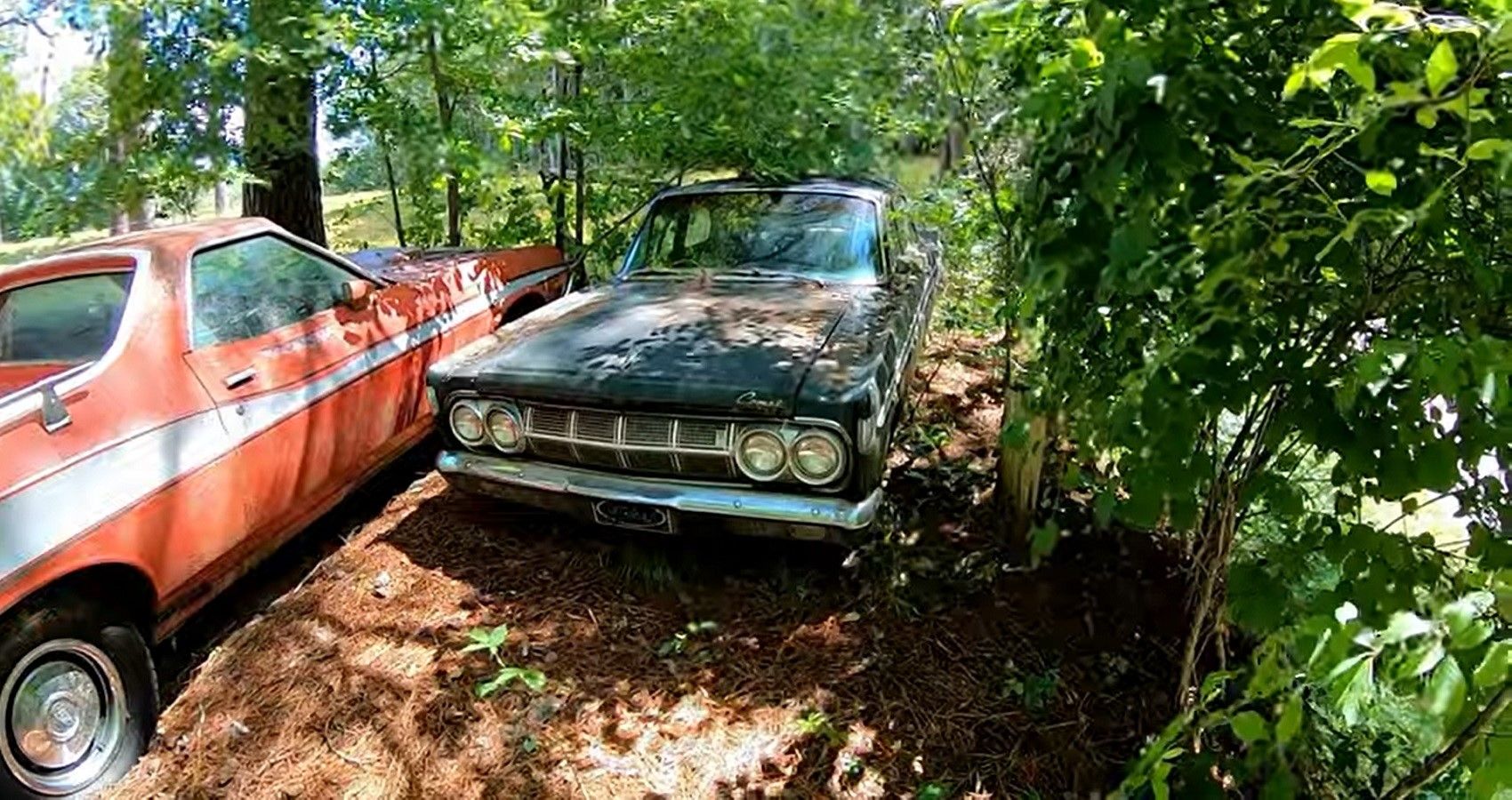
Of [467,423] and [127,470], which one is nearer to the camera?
[127,470]

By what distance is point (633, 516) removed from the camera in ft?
11.8

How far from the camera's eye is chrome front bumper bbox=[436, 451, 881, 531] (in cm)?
336

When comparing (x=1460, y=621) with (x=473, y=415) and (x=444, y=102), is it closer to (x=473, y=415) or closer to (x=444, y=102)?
(x=473, y=415)

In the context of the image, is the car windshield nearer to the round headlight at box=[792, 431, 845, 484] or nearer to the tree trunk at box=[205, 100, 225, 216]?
the round headlight at box=[792, 431, 845, 484]

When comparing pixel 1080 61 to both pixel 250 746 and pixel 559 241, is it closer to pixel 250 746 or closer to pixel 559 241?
pixel 250 746

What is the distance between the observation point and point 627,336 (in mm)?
4000

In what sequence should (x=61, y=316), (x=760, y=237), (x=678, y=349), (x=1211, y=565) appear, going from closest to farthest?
(x=1211, y=565) → (x=61, y=316) → (x=678, y=349) → (x=760, y=237)

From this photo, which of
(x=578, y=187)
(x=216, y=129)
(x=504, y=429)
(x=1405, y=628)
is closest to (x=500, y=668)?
(x=504, y=429)

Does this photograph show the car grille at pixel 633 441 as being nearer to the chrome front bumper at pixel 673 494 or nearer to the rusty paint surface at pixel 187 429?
the chrome front bumper at pixel 673 494

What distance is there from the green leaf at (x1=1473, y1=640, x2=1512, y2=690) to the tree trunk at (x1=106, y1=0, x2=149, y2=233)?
6631mm

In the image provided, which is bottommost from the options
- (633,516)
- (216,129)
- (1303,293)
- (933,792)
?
(933,792)

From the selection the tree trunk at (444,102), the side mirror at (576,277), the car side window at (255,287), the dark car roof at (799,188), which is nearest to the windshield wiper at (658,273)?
the dark car roof at (799,188)

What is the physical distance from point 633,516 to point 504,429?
2.28 feet

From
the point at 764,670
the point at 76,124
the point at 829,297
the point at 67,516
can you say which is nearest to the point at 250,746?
the point at 67,516
